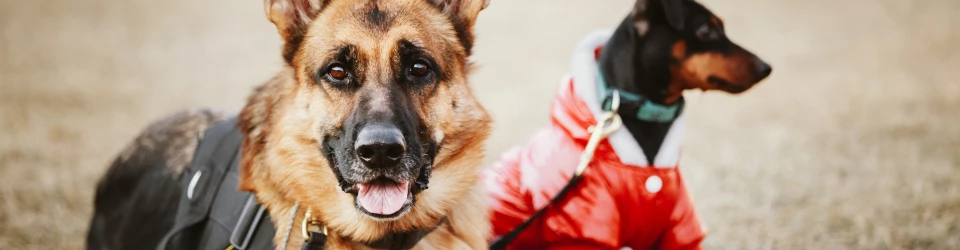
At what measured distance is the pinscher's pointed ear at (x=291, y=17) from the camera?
2.57 metres

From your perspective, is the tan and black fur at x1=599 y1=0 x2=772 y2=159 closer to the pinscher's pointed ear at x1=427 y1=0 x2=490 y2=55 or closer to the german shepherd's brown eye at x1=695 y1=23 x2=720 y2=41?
the german shepherd's brown eye at x1=695 y1=23 x2=720 y2=41

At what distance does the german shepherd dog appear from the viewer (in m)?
2.32

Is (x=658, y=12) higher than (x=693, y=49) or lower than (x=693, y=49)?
higher

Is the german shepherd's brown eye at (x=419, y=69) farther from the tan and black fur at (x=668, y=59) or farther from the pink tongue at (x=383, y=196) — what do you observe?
the tan and black fur at (x=668, y=59)

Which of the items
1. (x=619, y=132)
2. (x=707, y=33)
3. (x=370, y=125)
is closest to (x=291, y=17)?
(x=370, y=125)

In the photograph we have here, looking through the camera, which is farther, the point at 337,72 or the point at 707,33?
the point at 707,33

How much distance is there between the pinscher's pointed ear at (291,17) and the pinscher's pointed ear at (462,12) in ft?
1.51

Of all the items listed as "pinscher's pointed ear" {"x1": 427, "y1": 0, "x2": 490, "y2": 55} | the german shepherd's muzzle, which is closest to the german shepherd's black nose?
the german shepherd's muzzle

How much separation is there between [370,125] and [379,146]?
3.8 inches

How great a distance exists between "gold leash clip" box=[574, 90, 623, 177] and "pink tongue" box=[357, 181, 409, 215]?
3.30 ft

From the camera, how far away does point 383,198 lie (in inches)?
91.3

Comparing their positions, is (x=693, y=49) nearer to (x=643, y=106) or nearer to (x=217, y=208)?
(x=643, y=106)

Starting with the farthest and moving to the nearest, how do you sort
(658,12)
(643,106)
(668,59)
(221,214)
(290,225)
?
(658,12)
(668,59)
(643,106)
(221,214)
(290,225)

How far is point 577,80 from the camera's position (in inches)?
130
